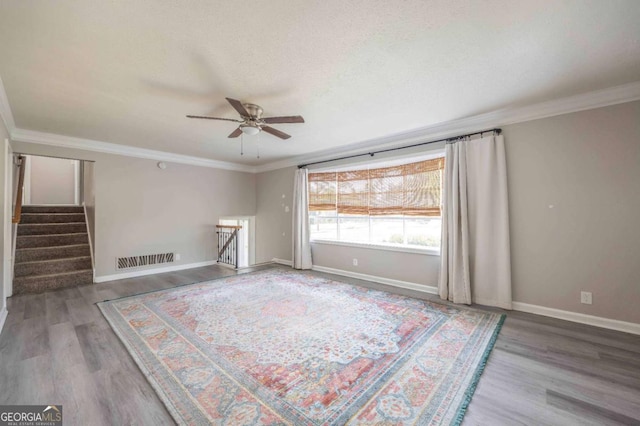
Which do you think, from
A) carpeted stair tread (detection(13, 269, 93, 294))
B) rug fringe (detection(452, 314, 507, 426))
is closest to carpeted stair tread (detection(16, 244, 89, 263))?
carpeted stair tread (detection(13, 269, 93, 294))

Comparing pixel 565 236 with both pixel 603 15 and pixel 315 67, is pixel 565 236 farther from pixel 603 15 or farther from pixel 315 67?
pixel 315 67

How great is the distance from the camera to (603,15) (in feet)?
5.46

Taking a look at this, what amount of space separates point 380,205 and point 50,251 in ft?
20.1

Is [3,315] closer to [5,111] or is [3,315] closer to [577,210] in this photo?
[5,111]

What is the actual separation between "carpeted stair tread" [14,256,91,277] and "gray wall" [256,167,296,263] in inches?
137

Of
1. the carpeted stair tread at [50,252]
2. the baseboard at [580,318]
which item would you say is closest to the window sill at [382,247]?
the baseboard at [580,318]

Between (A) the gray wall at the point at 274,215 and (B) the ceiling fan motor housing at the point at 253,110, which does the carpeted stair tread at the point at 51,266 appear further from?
(B) the ceiling fan motor housing at the point at 253,110

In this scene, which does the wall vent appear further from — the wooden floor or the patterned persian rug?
the wooden floor

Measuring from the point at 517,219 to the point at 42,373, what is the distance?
5.00 metres

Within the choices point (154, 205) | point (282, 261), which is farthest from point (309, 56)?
point (282, 261)

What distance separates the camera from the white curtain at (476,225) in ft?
10.8

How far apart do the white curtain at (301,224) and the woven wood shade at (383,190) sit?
15 cm

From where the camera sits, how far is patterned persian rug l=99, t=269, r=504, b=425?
1.64m

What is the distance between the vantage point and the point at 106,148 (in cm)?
464
